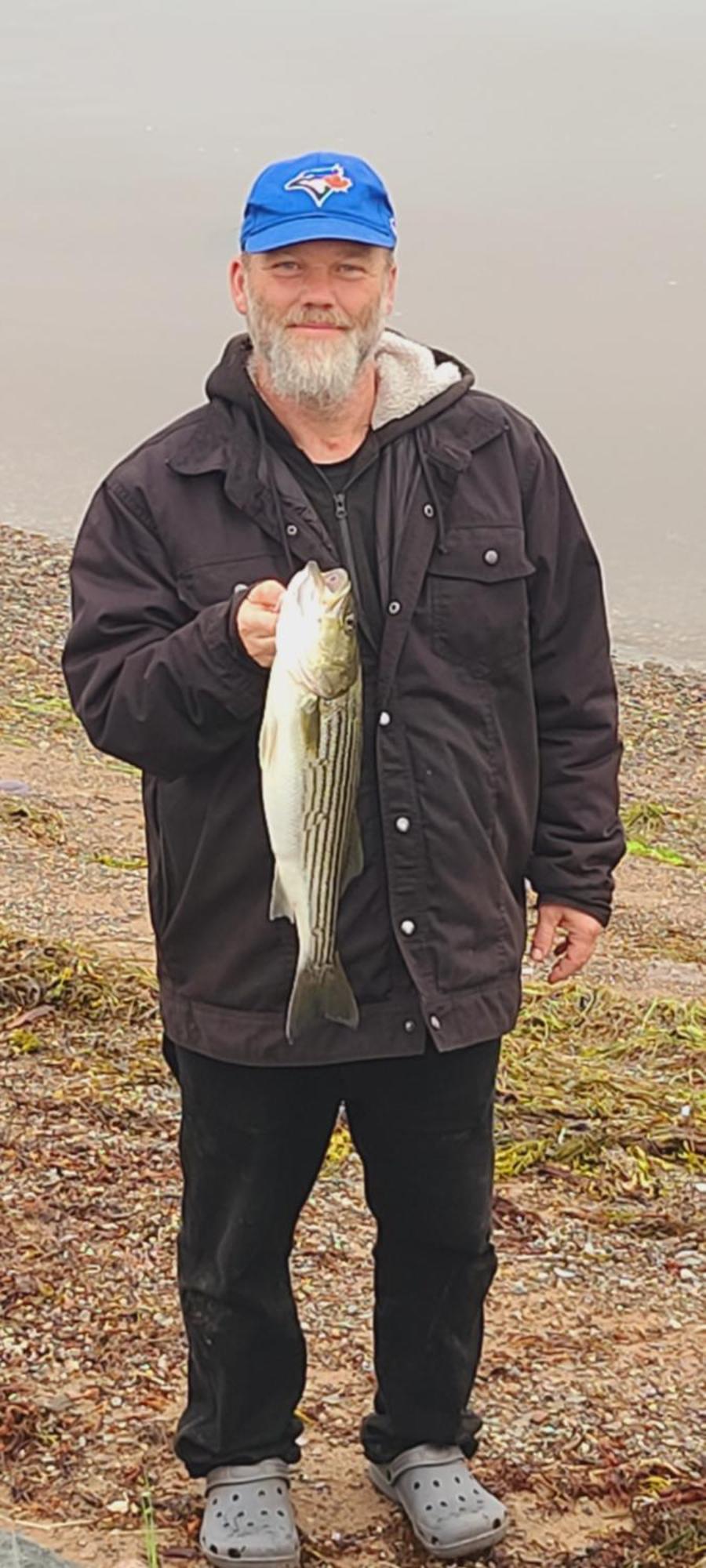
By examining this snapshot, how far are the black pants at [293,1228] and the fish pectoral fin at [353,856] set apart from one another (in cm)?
38

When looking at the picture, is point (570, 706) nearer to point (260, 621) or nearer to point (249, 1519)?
point (260, 621)

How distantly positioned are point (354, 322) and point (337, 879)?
953 millimetres

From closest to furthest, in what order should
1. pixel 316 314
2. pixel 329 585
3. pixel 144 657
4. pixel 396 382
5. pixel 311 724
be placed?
pixel 329 585
pixel 311 724
pixel 144 657
pixel 316 314
pixel 396 382

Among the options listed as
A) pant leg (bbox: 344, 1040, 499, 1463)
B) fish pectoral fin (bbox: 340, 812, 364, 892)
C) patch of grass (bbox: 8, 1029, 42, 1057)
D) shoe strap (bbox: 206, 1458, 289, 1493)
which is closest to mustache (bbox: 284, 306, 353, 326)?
fish pectoral fin (bbox: 340, 812, 364, 892)

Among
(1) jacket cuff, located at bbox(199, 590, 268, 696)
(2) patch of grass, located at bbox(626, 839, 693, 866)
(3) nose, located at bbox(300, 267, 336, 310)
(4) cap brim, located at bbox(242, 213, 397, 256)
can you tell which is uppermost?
(4) cap brim, located at bbox(242, 213, 397, 256)

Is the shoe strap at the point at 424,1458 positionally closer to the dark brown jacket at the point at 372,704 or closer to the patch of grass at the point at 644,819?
the dark brown jacket at the point at 372,704

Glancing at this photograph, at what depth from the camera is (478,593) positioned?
12.7 feet

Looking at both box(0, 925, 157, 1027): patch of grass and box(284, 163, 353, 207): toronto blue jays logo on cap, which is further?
box(0, 925, 157, 1027): patch of grass

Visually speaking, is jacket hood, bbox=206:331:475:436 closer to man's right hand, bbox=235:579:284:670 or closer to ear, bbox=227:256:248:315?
ear, bbox=227:256:248:315

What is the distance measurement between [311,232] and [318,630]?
801 millimetres

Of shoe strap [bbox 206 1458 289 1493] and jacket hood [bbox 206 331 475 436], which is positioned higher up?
jacket hood [bbox 206 331 475 436]

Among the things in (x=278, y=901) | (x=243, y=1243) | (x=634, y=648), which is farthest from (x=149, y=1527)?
(x=634, y=648)

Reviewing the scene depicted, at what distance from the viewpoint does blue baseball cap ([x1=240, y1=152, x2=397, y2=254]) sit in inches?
150

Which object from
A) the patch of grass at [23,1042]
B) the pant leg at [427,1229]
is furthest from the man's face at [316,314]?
the patch of grass at [23,1042]
